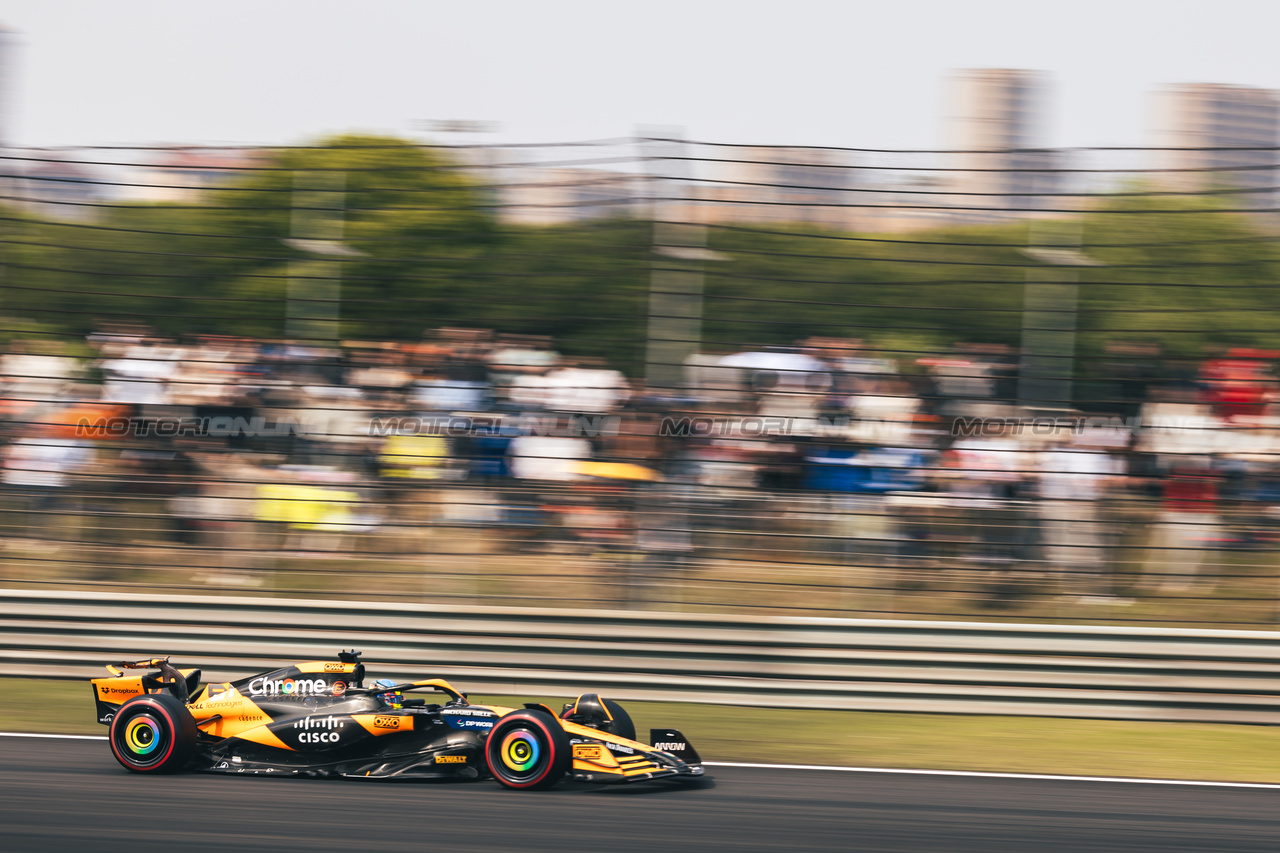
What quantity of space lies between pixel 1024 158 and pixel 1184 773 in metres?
4.31

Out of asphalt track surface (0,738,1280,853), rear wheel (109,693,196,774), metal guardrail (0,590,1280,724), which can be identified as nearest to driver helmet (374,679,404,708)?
asphalt track surface (0,738,1280,853)

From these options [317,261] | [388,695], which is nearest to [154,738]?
[388,695]

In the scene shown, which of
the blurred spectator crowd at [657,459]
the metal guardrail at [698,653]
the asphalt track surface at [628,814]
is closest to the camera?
the asphalt track surface at [628,814]

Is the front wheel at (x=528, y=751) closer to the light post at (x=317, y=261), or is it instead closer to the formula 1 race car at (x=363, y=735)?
the formula 1 race car at (x=363, y=735)

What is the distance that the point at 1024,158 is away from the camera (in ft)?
31.7

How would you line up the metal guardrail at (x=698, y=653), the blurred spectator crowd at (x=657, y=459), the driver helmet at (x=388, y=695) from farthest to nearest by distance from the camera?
the blurred spectator crowd at (x=657, y=459)
the metal guardrail at (x=698, y=653)
the driver helmet at (x=388, y=695)

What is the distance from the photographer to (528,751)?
21.5ft

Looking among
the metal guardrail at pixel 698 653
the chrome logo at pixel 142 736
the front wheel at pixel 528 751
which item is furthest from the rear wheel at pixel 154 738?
the metal guardrail at pixel 698 653

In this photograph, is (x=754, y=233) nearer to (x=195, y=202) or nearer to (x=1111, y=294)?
(x=1111, y=294)

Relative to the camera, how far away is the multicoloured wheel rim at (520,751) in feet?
21.4

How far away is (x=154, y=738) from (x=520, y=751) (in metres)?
1.81

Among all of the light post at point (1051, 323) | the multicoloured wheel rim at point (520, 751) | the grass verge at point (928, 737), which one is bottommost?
the grass verge at point (928, 737)

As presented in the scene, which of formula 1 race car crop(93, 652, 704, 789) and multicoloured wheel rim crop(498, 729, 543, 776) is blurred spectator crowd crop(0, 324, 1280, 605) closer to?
formula 1 race car crop(93, 652, 704, 789)

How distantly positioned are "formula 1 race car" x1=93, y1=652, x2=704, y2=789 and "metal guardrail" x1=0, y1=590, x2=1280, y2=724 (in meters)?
2.13
